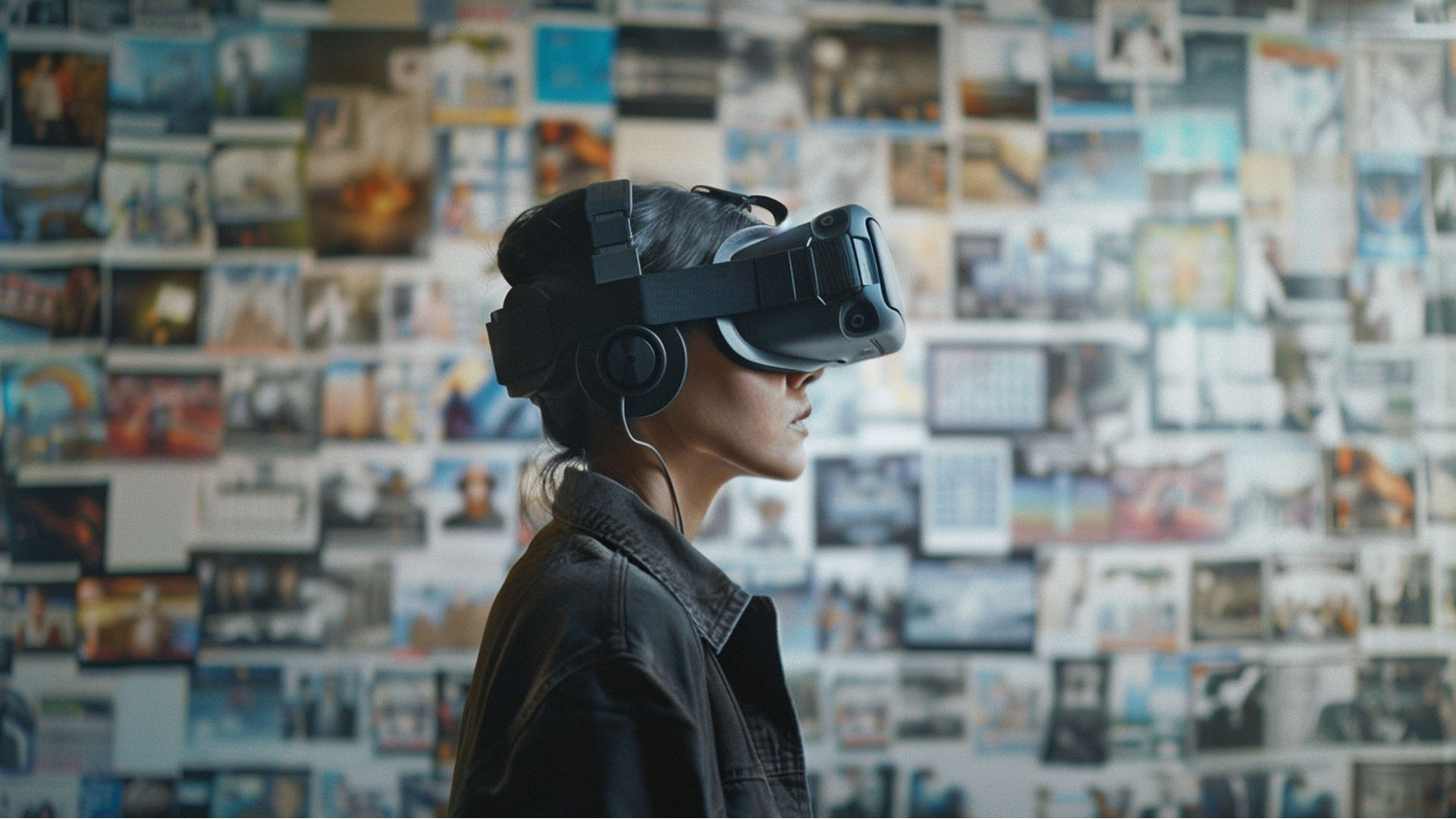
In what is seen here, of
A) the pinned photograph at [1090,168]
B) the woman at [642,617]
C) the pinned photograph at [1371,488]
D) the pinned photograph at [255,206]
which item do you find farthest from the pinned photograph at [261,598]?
the pinned photograph at [1371,488]

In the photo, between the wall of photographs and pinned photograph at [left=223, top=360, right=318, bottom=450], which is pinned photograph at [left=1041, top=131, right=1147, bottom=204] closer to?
the wall of photographs

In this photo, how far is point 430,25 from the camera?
6.61 feet

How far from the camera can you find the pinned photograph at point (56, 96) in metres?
2.00

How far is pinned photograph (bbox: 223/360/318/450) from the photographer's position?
1.98m

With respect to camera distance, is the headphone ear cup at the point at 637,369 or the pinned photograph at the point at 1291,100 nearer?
the headphone ear cup at the point at 637,369

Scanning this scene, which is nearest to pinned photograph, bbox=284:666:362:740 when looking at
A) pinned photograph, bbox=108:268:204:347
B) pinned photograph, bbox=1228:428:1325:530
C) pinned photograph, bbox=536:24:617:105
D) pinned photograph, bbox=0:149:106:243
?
pinned photograph, bbox=108:268:204:347

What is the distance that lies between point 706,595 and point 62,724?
5.52 ft

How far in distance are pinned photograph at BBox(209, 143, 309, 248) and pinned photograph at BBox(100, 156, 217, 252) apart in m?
0.04

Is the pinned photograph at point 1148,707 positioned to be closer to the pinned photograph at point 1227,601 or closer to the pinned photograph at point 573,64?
the pinned photograph at point 1227,601

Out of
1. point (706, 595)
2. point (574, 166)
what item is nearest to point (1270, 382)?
point (574, 166)

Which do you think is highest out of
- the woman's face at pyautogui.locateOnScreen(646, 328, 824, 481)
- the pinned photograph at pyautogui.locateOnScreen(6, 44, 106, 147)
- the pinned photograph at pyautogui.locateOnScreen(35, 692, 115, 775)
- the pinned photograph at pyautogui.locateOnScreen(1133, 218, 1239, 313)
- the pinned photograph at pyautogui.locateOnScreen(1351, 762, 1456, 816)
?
the pinned photograph at pyautogui.locateOnScreen(6, 44, 106, 147)

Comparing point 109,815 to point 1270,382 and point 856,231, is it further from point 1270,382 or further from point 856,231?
point 1270,382

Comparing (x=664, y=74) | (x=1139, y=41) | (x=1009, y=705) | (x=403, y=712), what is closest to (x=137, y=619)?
(x=403, y=712)

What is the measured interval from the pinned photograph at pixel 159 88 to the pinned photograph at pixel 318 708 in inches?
41.1
